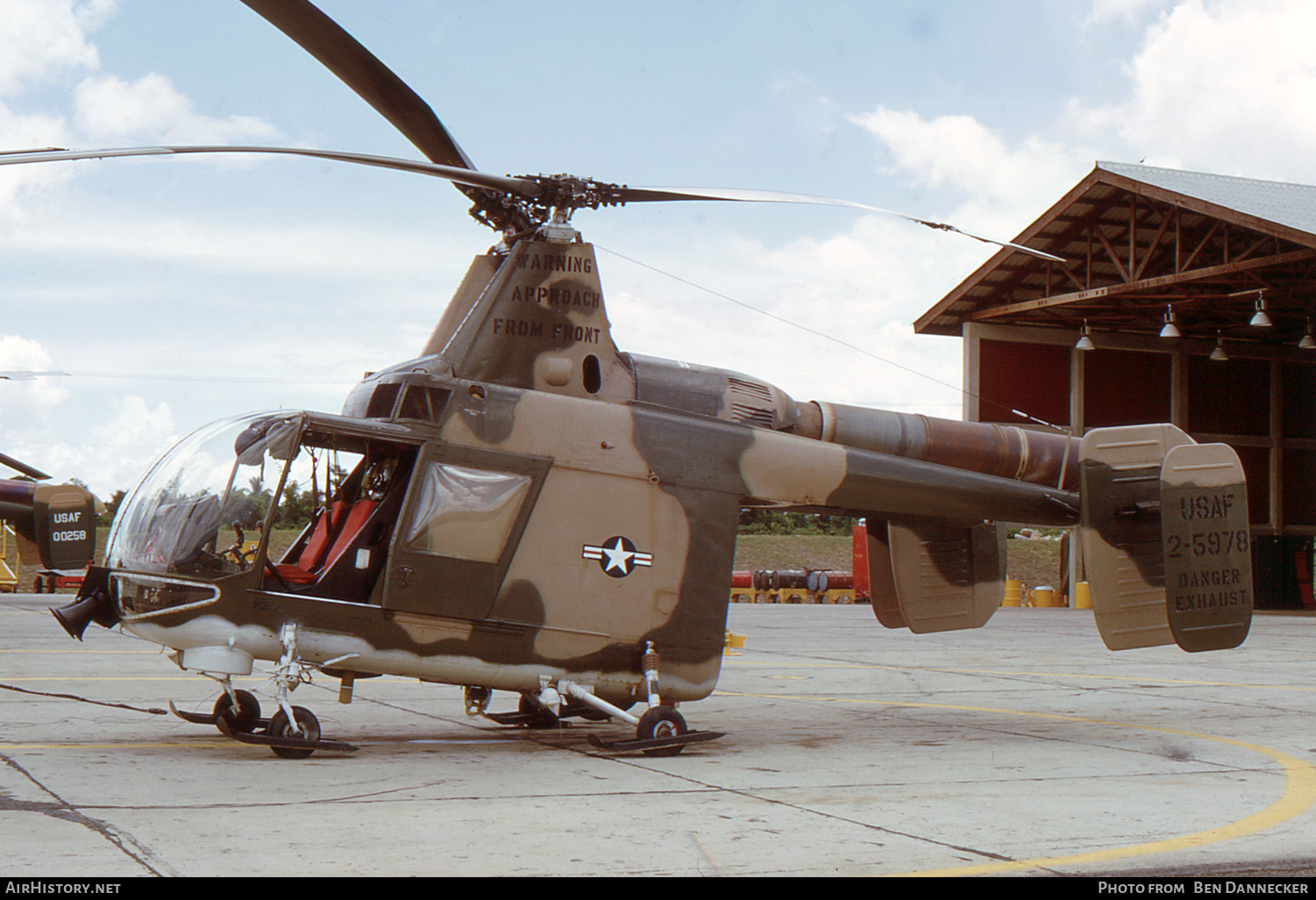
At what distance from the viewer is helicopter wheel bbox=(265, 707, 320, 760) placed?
7148 mm

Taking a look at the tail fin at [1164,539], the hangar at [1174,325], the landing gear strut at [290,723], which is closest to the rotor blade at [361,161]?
the landing gear strut at [290,723]

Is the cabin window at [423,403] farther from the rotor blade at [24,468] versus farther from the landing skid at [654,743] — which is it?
the rotor blade at [24,468]

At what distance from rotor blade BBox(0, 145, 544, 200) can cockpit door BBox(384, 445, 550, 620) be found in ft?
5.69

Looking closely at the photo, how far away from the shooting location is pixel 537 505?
784 centimetres

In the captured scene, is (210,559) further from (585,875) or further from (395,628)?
(585,875)

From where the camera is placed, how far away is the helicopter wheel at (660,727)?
305 inches

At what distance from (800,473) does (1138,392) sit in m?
30.9

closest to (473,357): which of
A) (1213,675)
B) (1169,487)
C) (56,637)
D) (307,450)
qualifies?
(307,450)

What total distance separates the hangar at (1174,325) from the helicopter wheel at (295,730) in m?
23.3

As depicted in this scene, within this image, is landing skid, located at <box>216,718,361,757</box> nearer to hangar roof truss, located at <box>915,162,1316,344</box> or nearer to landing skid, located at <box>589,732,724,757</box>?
landing skid, located at <box>589,732,724,757</box>

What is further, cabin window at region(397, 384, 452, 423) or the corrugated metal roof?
the corrugated metal roof

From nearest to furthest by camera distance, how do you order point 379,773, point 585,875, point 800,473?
point 585,875 → point 379,773 → point 800,473

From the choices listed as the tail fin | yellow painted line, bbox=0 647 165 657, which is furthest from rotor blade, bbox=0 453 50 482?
the tail fin

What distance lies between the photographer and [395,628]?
738cm
